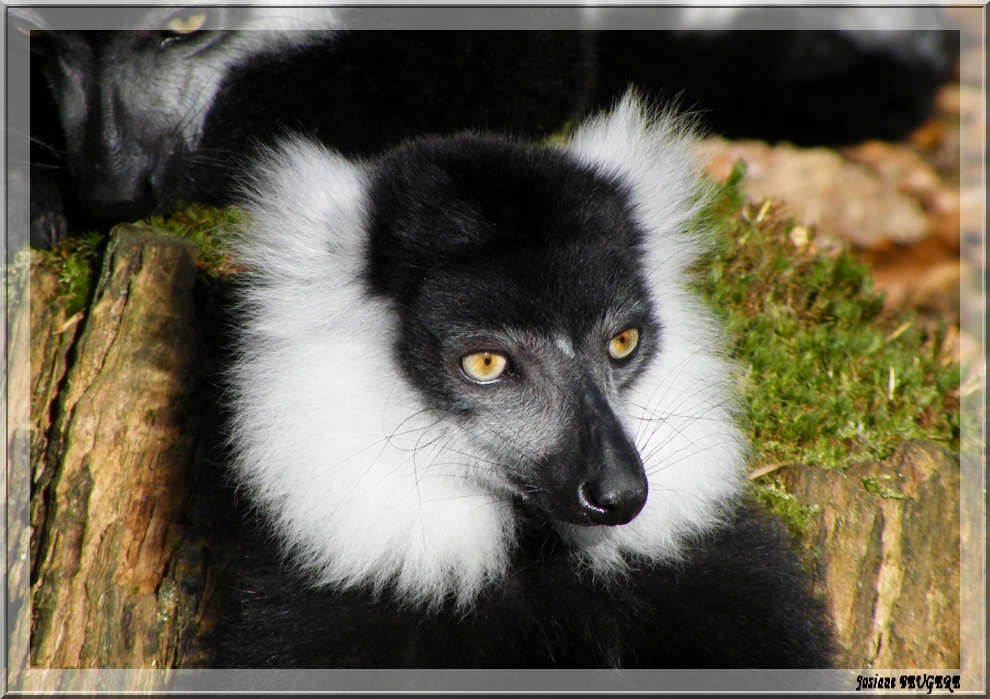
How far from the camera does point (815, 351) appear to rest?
4742 millimetres

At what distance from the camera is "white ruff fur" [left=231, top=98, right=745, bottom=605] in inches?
129

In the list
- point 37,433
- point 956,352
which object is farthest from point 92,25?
point 956,352

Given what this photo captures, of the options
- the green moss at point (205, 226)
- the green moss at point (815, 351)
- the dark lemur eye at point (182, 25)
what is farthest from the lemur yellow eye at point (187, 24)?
the green moss at point (815, 351)

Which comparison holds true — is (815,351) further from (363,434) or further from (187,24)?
Answer: (187,24)

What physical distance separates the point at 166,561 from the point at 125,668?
44 centimetres

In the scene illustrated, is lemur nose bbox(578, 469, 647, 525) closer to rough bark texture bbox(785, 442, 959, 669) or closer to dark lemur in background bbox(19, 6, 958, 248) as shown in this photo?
rough bark texture bbox(785, 442, 959, 669)

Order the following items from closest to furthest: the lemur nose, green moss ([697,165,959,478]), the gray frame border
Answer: the lemur nose < the gray frame border < green moss ([697,165,959,478])

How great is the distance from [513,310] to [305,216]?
91 centimetres

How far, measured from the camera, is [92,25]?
15.8 feet

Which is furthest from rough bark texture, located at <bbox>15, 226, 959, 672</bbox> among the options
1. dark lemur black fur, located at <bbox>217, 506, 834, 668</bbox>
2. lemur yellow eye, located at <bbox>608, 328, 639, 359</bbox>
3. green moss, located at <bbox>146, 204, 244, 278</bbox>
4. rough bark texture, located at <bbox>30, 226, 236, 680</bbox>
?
Answer: lemur yellow eye, located at <bbox>608, 328, 639, 359</bbox>

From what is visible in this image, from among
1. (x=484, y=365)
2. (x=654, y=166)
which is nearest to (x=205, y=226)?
(x=484, y=365)

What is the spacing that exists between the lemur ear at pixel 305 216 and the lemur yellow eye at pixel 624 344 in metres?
1.02

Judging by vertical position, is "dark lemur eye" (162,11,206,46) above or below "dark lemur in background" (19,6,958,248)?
above

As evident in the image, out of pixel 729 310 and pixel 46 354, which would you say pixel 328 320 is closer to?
pixel 46 354
